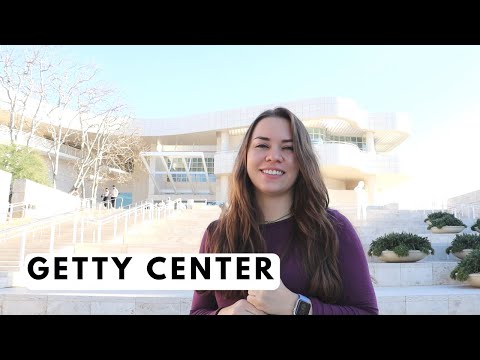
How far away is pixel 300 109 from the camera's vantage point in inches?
1069

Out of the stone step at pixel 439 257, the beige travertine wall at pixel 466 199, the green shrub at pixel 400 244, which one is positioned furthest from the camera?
the beige travertine wall at pixel 466 199

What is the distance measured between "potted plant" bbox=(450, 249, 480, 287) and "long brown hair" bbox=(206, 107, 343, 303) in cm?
519

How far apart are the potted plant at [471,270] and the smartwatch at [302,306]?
17.5 ft

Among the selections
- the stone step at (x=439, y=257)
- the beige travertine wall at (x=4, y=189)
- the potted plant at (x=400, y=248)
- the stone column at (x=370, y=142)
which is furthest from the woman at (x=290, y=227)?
the stone column at (x=370, y=142)

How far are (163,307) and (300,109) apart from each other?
2431cm

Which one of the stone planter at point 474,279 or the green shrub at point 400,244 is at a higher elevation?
the green shrub at point 400,244

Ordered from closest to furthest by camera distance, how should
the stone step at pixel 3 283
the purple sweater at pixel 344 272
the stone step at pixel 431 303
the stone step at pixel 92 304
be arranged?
the purple sweater at pixel 344 272
the stone step at pixel 92 304
the stone step at pixel 431 303
the stone step at pixel 3 283

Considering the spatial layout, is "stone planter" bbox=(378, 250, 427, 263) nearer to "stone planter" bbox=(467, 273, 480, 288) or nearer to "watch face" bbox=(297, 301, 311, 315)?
"stone planter" bbox=(467, 273, 480, 288)

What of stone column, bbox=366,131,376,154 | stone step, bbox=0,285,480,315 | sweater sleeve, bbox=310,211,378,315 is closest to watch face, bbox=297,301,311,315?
sweater sleeve, bbox=310,211,378,315

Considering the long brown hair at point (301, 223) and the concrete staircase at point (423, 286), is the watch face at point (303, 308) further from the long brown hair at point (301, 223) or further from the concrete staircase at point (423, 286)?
the concrete staircase at point (423, 286)

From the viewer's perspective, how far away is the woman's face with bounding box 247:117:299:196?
125 centimetres

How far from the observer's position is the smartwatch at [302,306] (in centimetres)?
109
